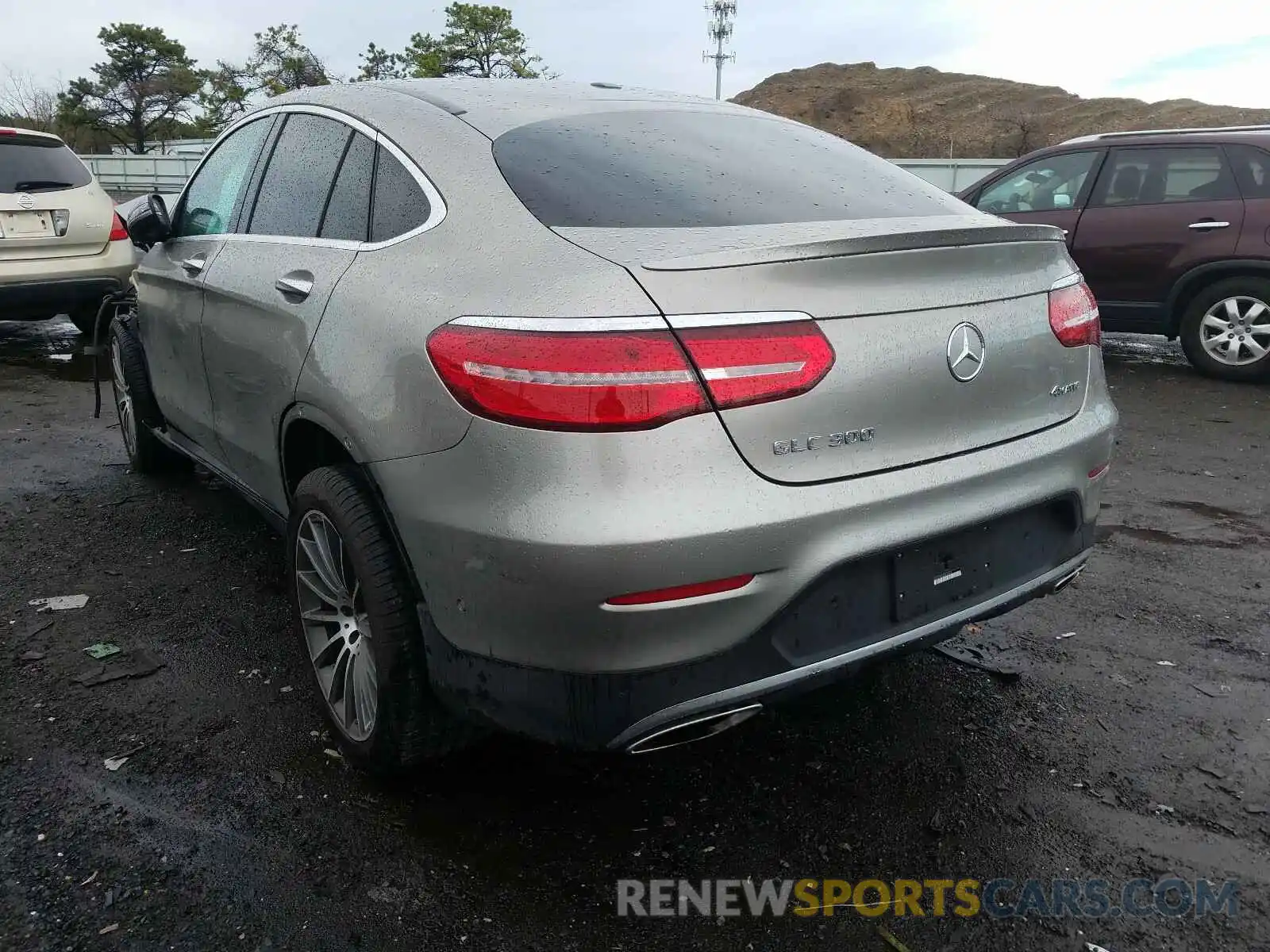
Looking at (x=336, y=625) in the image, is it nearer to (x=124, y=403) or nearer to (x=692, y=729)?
(x=692, y=729)

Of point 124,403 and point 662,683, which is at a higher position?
point 662,683

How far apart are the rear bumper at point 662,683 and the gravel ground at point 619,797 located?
1.48 feet

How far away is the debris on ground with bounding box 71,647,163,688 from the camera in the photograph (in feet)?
10.5

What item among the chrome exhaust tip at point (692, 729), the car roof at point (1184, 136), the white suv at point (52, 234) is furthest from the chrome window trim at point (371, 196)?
the car roof at point (1184, 136)

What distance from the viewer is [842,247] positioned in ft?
6.91

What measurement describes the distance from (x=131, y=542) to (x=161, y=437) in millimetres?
507

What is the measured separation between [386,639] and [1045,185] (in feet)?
24.4

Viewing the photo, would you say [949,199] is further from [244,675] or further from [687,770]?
[244,675]

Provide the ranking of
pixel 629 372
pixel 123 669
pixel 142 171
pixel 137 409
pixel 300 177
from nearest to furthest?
pixel 629 372
pixel 300 177
pixel 123 669
pixel 137 409
pixel 142 171

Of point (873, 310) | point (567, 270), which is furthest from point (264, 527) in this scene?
point (873, 310)

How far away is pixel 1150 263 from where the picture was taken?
24.4 ft

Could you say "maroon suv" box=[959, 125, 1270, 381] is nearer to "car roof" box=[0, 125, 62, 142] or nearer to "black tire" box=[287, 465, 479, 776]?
"black tire" box=[287, 465, 479, 776]

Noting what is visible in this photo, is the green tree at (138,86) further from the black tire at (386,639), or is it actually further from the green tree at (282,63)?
the black tire at (386,639)

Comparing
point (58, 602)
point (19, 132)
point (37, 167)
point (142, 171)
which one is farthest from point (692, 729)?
point (142, 171)
